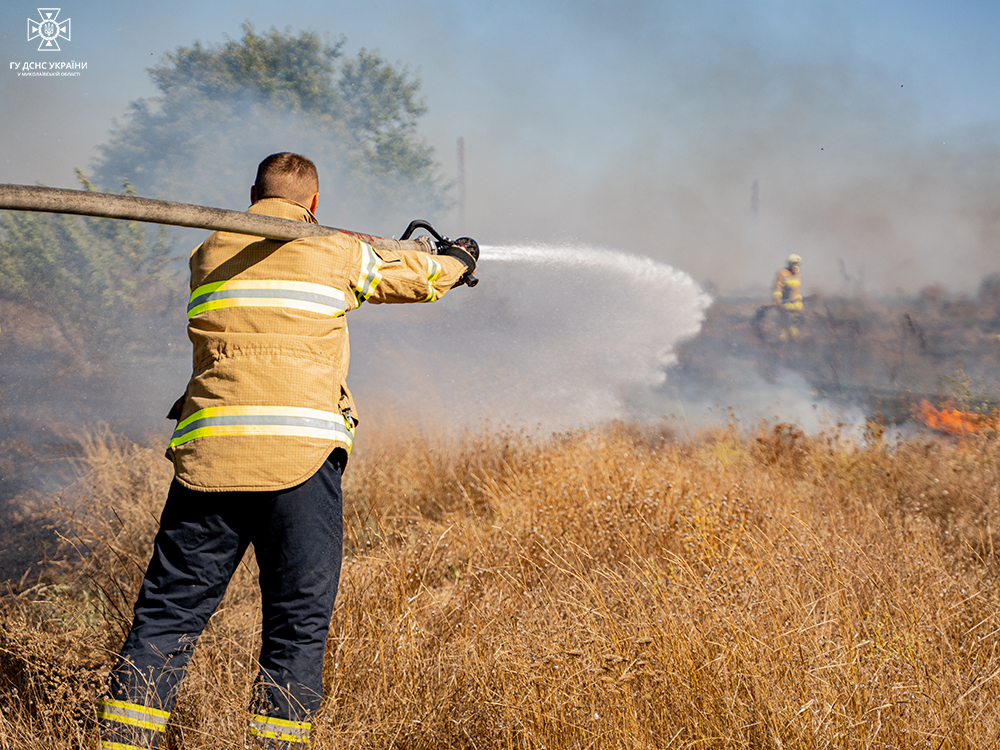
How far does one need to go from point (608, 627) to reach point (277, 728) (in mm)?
1098

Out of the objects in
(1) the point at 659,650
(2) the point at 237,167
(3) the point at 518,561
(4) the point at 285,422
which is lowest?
(3) the point at 518,561

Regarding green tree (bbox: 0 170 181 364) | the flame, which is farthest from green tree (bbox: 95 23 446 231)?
the flame

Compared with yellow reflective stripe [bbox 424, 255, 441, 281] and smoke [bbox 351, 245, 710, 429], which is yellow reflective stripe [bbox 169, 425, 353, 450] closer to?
yellow reflective stripe [bbox 424, 255, 441, 281]

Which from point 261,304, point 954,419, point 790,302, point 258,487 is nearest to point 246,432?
point 258,487

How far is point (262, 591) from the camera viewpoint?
185 cm

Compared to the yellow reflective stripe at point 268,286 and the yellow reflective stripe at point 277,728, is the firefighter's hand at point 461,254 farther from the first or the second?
the yellow reflective stripe at point 277,728

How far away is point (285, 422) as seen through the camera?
6.09 ft

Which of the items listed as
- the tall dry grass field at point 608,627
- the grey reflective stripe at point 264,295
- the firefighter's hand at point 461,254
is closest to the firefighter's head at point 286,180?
the grey reflective stripe at point 264,295

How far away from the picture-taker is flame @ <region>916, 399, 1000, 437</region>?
6052mm

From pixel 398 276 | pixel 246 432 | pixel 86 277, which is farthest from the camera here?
pixel 86 277

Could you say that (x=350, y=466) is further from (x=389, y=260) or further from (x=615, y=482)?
(x=389, y=260)

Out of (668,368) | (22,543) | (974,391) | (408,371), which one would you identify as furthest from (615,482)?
(974,391)

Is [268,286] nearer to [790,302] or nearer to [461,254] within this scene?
[461,254]

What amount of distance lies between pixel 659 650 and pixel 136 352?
6043 mm
